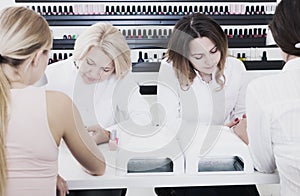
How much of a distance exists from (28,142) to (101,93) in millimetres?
797

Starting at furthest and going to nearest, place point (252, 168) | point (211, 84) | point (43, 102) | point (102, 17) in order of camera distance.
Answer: point (102, 17), point (211, 84), point (252, 168), point (43, 102)

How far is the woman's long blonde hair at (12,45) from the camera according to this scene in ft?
2.55

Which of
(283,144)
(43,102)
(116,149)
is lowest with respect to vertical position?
(116,149)

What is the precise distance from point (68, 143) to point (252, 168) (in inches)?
19.0

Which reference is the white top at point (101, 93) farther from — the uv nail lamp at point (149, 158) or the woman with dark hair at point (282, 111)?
the woman with dark hair at point (282, 111)

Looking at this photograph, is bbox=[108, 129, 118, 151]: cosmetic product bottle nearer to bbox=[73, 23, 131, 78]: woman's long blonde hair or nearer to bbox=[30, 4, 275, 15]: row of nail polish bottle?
bbox=[73, 23, 131, 78]: woman's long blonde hair

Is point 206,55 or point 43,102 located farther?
point 206,55

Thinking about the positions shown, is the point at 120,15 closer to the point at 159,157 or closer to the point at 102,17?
the point at 102,17

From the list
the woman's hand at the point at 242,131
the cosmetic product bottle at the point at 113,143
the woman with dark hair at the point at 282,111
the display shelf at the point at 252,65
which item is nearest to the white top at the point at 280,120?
the woman with dark hair at the point at 282,111

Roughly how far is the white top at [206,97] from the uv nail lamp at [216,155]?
0.39 metres

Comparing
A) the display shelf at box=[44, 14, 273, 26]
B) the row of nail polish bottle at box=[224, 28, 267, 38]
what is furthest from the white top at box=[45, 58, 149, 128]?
the row of nail polish bottle at box=[224, 28, 267, 38]

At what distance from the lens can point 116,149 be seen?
3.61 feet

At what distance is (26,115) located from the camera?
2.58ft

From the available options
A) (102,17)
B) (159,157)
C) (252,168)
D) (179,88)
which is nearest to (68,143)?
(159,157)
